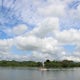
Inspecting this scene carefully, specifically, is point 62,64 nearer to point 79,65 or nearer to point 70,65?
point 70,65

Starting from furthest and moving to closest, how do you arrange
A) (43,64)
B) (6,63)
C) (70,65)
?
(6,63) → (70,65) → (43,64)

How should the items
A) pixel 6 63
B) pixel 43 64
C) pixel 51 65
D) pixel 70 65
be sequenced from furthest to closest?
pixel 6 63, pixel 70 65, pixel 51 65, pixel 43 64

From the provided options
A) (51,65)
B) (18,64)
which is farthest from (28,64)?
(51,65)

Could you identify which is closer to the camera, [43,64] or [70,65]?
[43,64]

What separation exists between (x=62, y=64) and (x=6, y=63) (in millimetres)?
58051

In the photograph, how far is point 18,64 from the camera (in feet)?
625

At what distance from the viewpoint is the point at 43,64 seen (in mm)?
139750

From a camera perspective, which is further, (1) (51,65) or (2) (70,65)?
(2) (70,65)

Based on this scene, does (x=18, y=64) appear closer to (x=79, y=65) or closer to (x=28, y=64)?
(x=28, y=64)

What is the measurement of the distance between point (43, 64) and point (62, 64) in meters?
20.1

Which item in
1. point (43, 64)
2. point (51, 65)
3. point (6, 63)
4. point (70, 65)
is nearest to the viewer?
point (43, 64)

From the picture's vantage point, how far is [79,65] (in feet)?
614

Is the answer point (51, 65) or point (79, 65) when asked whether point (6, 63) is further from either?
point (79, 65)

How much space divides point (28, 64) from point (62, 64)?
47236mm
